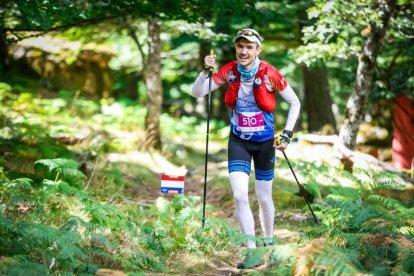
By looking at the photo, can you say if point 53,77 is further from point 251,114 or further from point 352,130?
point 251,114

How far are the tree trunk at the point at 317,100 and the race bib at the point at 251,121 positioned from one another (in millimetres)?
8117

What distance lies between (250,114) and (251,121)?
0.08 m

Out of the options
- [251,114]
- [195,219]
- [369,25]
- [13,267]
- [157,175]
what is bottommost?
[157,175]

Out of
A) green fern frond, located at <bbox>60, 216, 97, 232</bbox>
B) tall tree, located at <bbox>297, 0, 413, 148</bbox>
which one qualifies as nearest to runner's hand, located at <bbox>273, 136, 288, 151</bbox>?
green fern frond, located at <bbox>60, 216, 97, 232</bbox>

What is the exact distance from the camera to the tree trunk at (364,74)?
7.95 m

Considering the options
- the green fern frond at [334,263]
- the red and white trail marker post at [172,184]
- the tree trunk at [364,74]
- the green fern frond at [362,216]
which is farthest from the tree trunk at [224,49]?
the green fern frond at [334,263]

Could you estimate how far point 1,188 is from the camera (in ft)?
18.6

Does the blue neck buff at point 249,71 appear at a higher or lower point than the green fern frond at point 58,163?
higher

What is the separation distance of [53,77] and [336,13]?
33.8 ft

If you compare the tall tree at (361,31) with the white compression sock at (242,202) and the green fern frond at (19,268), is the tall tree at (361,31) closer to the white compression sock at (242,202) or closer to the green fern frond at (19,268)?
the white compression sock at (242,202)

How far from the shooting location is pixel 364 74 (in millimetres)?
8344

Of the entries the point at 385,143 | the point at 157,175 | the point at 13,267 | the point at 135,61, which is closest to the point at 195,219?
the point at 13,267

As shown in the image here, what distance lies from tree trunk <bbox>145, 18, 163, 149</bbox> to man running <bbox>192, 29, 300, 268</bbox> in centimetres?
554

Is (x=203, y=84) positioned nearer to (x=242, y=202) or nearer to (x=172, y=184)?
(x=242, y=202)
